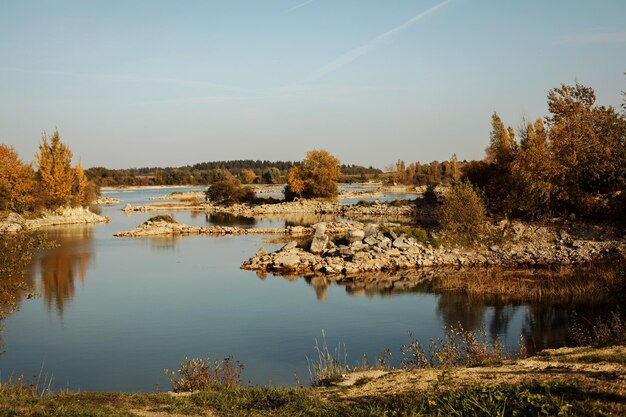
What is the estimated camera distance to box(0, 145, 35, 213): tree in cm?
4144

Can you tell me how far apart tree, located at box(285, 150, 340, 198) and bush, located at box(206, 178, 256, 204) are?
704 cm

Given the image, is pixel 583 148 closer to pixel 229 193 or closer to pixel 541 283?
pixel 541 283

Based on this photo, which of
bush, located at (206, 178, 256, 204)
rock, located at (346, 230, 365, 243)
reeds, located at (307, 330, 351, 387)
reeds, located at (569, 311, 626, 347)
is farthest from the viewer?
bush, located at (206, 178, 256, 204)

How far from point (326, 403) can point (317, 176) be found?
5736 cm

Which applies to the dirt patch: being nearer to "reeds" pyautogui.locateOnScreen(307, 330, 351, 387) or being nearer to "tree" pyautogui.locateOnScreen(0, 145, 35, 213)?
"reeds" pyautogui.locateOnScreen(307, 330, 351, 387)

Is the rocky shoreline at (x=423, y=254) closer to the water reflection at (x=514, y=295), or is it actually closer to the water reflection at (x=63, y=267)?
the water reflection at (x=514, y=295)

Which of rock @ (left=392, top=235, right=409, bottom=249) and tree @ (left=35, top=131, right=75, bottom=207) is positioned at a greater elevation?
tree @ (left=35, top=131, right=75, bottom=207)

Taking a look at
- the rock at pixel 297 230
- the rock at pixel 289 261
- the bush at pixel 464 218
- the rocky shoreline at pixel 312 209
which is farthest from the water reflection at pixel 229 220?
the bush at pixel 464 218

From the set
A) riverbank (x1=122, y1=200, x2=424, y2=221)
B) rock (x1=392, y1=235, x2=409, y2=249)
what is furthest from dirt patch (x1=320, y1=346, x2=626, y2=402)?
riverbank (x1=122, y1=200, x2=424, y2=221)

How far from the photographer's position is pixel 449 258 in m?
26.0

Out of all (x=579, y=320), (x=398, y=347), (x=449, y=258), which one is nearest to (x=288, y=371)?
(x=398, y=347)

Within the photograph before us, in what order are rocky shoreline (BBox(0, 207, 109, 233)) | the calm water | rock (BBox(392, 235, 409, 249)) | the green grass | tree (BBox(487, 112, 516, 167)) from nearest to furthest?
the green grass < the calm water < rock (BBox(392, 235, 409, 249)) < tree (BBox(487, 112, 516, 167)) < rocky shoreline (BBox(0, 207, 109, 233))

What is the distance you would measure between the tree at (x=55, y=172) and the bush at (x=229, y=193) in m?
22.1

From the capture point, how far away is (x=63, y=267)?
26703mm
